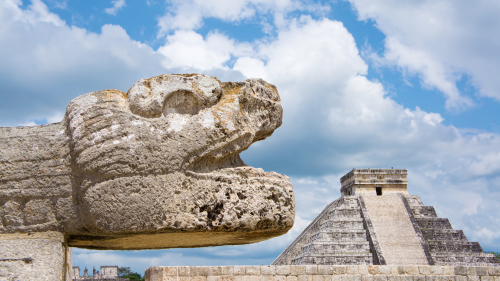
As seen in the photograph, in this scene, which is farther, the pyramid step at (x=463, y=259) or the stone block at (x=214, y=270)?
the pyramid step at (x=463, y=259)

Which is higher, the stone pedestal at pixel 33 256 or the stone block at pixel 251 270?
the stone pedestal at pixel 33 256

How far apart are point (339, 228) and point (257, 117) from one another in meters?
27.2

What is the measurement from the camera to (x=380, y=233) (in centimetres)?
3094

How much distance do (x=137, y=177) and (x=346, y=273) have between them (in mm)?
8892

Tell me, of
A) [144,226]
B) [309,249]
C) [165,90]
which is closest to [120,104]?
[165,90]

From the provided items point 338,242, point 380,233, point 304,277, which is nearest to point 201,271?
point 304,277

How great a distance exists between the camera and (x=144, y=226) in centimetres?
296

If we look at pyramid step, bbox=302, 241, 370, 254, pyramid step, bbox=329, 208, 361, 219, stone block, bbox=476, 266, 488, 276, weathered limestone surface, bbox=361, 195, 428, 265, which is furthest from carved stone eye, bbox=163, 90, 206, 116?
pyramid step, bbox=329, 208, 361, 219

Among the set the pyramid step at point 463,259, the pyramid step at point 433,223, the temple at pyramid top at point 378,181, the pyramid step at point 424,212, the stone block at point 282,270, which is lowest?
the pyramid step at point 463,259

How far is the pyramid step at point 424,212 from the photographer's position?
1299 inches

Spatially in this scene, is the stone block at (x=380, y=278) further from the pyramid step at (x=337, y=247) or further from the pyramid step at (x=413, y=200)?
the pyramid step at (x=413, y=200)

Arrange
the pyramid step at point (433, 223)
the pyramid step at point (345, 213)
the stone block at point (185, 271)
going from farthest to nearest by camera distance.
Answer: the pyramid step at point (433, 223), the pyramid step at point (345, 213), the stone block at point (185, 271)

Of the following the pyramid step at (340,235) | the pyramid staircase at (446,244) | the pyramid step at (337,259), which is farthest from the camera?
the pyramid staircase at (446,244)

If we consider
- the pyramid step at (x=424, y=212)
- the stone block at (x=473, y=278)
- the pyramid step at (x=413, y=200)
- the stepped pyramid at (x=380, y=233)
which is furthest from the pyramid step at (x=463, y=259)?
the stone block at (x=473, y=278)
